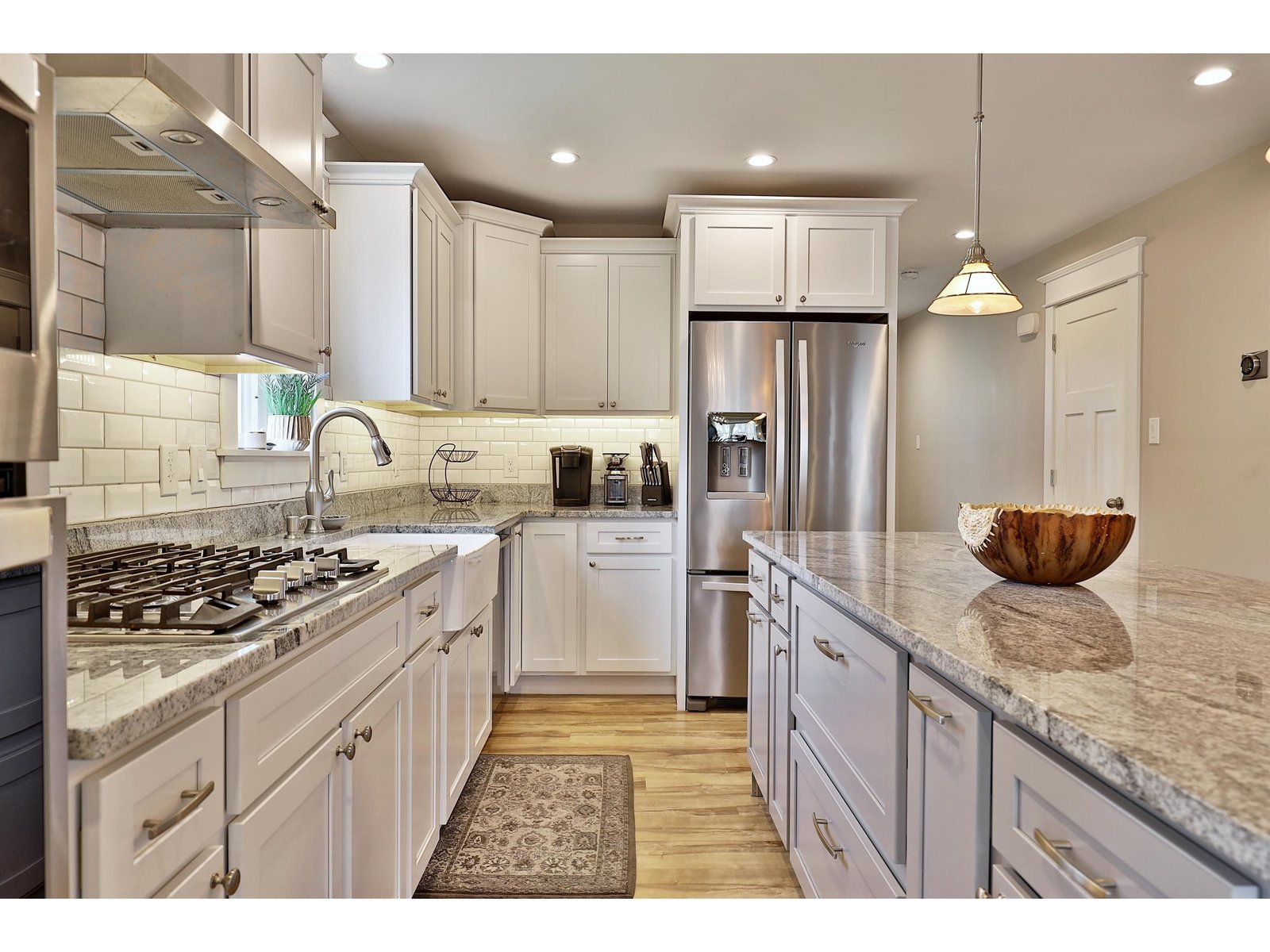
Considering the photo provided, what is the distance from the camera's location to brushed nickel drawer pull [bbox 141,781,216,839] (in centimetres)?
77

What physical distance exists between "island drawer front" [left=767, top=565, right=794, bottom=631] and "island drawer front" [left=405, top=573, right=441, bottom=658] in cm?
95

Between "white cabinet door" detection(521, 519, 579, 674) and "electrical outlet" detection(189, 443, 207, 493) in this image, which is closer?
"electrical outlet" detection(189, 443, 207, 493)

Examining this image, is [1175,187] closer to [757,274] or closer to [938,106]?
[938,106]

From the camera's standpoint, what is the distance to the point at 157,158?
126 cm

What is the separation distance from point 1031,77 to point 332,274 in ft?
8.73

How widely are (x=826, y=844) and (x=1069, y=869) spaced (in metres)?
0.93

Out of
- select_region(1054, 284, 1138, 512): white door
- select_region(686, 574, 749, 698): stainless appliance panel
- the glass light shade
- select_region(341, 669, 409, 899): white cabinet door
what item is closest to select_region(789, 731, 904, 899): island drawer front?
select_region(341, 669, 409, 899): white cabinet door

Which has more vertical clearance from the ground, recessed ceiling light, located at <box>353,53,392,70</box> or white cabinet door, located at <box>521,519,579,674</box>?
recessed ceiling light, located at <box>353,53,392,70</box>

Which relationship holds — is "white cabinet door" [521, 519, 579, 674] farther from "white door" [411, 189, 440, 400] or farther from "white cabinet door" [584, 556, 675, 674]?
"white door" [411, 189, 440, 400]

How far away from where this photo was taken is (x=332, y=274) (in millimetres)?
2908

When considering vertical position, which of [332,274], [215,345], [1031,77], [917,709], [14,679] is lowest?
[917,709]

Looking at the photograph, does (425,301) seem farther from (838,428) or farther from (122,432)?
(838,428)
